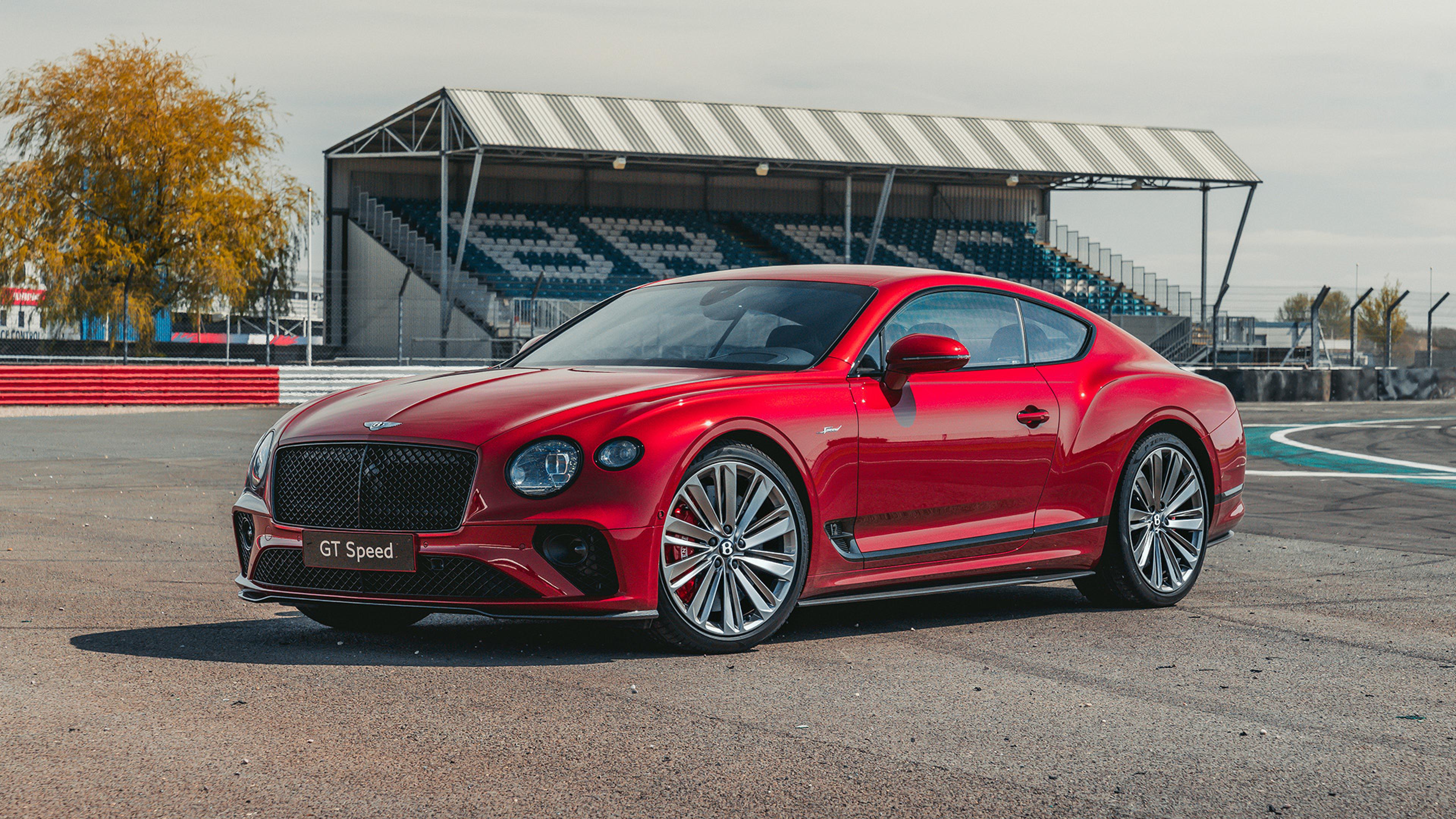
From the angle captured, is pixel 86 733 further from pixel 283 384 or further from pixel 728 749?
pixel 283 384

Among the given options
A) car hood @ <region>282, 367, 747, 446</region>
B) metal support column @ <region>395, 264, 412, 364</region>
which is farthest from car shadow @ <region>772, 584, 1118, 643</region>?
metal support column @ <region>395, 264, 412, 364</region>

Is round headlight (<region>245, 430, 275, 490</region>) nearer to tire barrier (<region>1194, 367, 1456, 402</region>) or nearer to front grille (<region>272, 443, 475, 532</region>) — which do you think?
front grille (<region>272, 443, 475, 532</region>)

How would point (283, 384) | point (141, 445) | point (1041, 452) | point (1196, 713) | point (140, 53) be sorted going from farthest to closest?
point (140, 53)
point (283, 384)
point (141, 445)
point (1041, 452)
point (1196, 713)

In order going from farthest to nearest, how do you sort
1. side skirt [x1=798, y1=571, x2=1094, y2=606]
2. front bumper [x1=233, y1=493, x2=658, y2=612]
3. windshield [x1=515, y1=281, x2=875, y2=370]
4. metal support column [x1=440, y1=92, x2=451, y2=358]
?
metal support column [x1=440, y1=92, x2=451, y2=358] < windshield [x1=515, y1=281, x2=875, y2=370] < side skirt [x1=798, y1=571, x2=1094, y2=606] < front bumper [x1=233, y1=493, x2=658, y2=612]

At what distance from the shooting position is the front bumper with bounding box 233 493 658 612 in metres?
5.05

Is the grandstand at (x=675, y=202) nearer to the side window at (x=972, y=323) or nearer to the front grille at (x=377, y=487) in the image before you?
the side window at (x=972, y=323)

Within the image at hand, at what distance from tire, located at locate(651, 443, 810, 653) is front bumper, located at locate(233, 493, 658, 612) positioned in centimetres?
8

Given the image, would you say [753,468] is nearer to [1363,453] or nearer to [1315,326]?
[1363,453]

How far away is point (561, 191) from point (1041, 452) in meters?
40.4

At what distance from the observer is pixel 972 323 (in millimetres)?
6477

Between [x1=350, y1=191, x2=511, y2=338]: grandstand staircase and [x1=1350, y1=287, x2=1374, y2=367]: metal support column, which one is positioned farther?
[x1=350, y1=191, x2=511, y2=338]: grandstand staircase

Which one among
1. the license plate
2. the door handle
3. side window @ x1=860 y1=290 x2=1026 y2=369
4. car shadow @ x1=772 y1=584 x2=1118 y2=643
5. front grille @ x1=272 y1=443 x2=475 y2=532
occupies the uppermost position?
side window @ x1=860 y1=290 x2=1026 y2=369

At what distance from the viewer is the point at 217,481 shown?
41.4 ft

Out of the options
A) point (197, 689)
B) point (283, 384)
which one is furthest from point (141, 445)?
point (197, 689)
